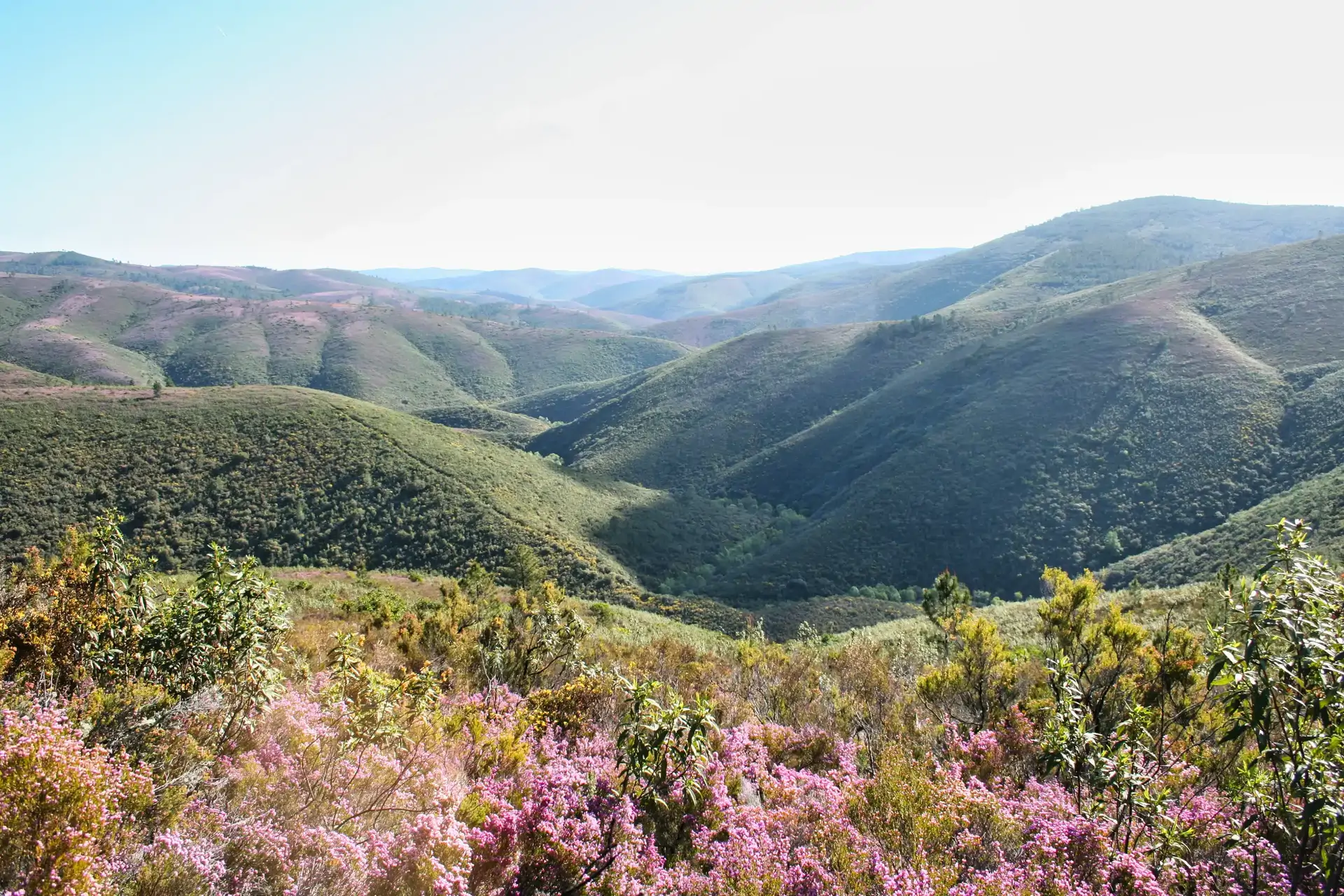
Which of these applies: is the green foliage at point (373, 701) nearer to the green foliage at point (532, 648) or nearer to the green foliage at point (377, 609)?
the green foliage at point (532, 648)

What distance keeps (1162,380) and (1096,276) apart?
122 m

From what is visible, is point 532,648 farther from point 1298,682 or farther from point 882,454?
point 882,454

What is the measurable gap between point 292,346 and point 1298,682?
16029 cm

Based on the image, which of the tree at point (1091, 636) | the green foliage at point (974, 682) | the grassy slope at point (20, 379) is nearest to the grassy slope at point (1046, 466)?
the tree at point (1091, 636)

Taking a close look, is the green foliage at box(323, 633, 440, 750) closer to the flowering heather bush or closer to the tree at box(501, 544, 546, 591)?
the flowering heather bush

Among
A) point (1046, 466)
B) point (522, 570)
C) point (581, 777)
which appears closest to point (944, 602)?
point (581, 777)

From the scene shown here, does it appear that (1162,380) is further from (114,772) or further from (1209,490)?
(114,772)

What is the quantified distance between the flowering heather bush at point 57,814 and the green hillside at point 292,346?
401ft

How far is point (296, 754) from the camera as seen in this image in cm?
503

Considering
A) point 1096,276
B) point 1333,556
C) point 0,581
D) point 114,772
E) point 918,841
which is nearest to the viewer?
point 114,772

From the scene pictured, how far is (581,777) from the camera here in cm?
565

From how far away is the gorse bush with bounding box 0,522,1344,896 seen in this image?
378 cm

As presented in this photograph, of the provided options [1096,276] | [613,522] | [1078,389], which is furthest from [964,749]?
[1096,276]

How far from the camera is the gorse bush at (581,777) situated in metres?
3.78
